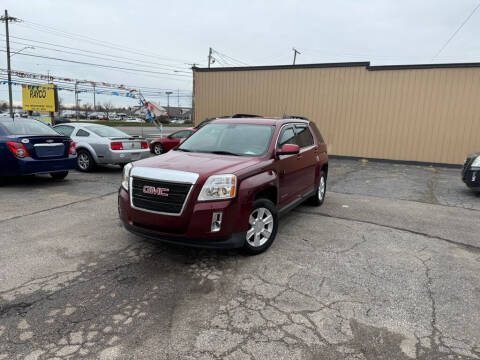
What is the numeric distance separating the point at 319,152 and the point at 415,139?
31.2 feet

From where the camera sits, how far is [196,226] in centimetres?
346

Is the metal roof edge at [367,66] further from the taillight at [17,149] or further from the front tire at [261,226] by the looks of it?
the front tire at [261,226]

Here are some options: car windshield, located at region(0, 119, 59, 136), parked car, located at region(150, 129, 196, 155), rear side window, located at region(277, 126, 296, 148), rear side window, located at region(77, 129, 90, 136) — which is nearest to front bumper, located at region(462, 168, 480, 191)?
rear side window, located at region(277, 126, 296, 148)

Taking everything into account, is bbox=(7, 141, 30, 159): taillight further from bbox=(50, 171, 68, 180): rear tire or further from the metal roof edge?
the metal roof edge

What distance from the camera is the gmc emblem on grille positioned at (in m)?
3.57

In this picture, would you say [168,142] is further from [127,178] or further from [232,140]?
[127,178]

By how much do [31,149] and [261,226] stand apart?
5761 millimetres

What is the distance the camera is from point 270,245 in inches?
169

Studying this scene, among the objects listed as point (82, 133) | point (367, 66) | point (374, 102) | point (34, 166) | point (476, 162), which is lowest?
point (34, 166)

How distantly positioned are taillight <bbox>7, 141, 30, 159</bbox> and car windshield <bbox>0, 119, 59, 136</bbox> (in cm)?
41

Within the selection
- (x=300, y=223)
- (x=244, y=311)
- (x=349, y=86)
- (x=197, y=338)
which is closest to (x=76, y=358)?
(x=197, y=338)

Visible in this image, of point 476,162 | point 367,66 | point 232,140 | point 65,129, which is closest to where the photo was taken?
point 232,140

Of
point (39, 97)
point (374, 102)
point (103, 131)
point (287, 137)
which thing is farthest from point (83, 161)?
point (39, 97)

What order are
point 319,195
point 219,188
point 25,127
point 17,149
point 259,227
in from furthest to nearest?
point 25,127, point 17,149, point 319,195, point 259,227, point 219,188
